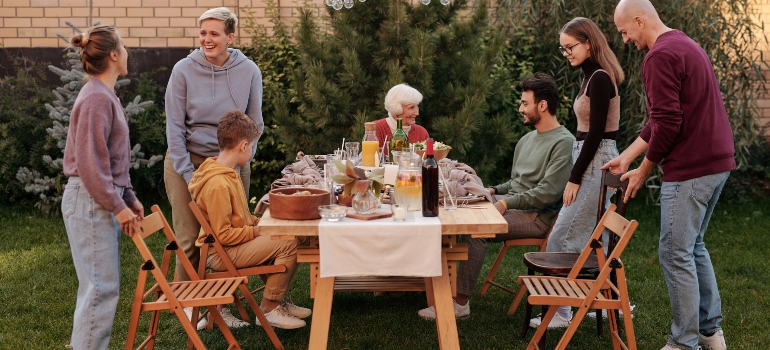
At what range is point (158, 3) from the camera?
8.68 metres

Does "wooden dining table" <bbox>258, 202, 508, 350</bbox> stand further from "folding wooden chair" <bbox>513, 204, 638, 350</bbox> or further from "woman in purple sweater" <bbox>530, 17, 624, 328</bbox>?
"woman in purple sweater" <bbox>530, 17, 624, 328</bbox>

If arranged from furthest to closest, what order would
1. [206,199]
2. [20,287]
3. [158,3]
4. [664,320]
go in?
[158,3]
[20,287]
[664,320]
[206,199]

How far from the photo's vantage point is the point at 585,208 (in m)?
4.37

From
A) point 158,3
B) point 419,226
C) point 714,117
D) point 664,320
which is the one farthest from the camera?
point 158,3

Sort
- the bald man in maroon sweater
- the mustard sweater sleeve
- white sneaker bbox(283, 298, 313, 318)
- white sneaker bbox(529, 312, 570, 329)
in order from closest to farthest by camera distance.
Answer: the bald man in maroon sweater, the mustard sweater sleeve, white sneaker bbox(529, 312, 570, 329), white sneaker bbox(283, 298, 313, 318)

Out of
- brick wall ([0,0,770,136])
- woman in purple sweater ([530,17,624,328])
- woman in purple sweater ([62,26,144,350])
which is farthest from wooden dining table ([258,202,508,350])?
brick wall ([0,0,770,136])

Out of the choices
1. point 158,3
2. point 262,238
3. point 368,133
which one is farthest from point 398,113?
point 158,3

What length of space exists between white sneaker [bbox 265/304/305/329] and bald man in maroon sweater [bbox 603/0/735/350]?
1923 millimetres

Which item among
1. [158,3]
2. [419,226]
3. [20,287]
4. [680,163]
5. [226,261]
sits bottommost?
[20,287]

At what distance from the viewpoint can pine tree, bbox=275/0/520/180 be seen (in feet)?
21.1

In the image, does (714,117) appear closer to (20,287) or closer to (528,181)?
(528,181)

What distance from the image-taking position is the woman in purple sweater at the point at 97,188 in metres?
3.26

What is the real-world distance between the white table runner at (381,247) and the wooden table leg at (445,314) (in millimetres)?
199

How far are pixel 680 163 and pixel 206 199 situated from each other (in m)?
2.32
